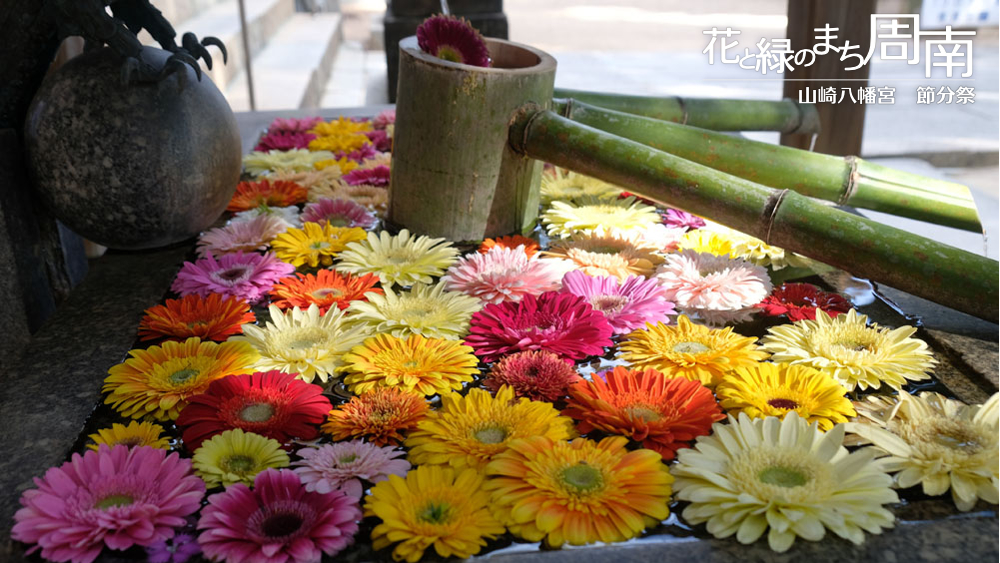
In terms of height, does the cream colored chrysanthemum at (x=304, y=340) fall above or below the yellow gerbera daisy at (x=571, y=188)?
below

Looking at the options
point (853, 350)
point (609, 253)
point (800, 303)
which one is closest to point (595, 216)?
point (609, 253)

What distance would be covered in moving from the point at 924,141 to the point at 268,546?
506 cm

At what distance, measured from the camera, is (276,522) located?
109 centimetres

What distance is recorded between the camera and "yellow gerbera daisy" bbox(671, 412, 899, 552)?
106cm

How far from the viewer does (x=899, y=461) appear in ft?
3.89

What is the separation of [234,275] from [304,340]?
16.0 inches

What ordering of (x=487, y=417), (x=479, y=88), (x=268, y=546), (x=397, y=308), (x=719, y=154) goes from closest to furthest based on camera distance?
1. (x=268, y=546)
2. (x=487, y=417)
3. (x=397, y=308)
4. (x=479, y=88)
5. (x=719, y=154)

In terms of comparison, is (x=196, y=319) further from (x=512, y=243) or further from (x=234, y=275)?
(x=512, y=243)

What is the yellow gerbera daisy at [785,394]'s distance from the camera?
1304 millimetres

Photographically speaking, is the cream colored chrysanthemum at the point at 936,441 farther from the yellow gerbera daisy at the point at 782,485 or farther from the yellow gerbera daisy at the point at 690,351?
the yellow gerbera daisy at the point at 690,351

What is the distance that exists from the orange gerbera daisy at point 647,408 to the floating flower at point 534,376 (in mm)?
38

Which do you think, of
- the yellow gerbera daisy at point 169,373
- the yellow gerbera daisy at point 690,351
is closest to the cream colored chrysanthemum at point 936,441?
the yellow gerbera daisy at point 690,351

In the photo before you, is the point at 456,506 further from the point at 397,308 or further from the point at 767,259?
the point at 767,259

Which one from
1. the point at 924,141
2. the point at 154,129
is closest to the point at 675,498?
the point at 154,129
